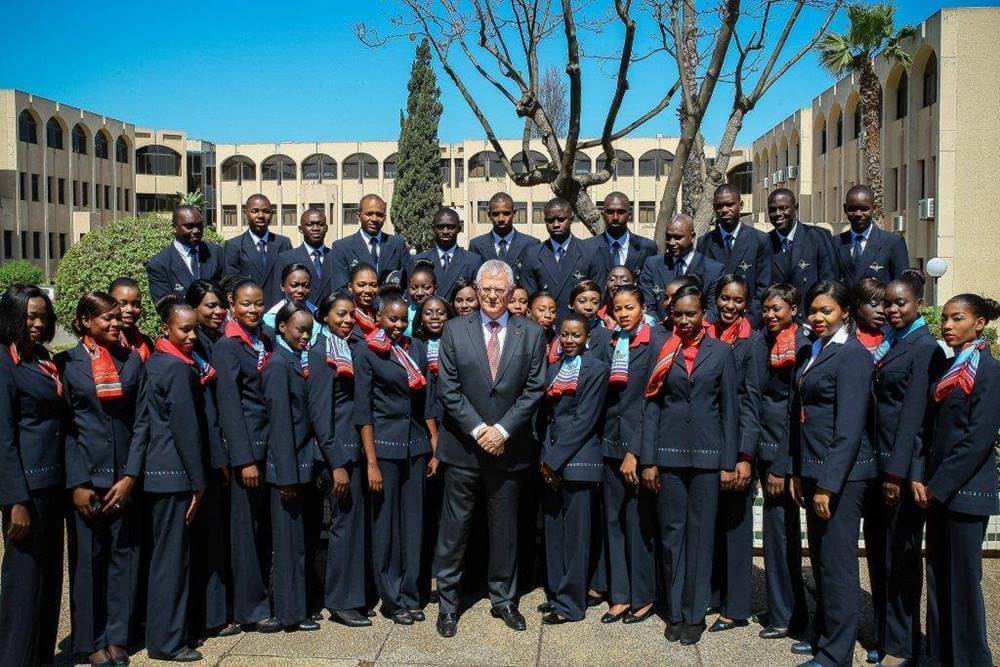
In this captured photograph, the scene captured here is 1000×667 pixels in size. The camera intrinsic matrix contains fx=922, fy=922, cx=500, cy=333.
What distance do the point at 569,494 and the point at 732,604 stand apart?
120 cm

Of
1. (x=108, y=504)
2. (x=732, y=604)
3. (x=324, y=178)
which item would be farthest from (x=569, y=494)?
(x=324, y=178)

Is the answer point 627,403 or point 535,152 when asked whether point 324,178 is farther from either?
point 627,403

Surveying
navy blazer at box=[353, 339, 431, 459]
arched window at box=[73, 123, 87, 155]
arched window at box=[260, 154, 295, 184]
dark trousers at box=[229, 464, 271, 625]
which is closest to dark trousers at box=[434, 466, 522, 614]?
navy blazer at box=[353, 339, 431, 459]

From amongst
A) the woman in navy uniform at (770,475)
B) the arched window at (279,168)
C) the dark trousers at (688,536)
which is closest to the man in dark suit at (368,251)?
the dark trousers at (688,536)

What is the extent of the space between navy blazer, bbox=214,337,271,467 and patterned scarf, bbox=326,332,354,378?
44 centimetres

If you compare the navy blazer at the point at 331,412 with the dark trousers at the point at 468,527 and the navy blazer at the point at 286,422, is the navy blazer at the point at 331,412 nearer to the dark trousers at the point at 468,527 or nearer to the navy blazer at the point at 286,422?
the navy blazer at the point at 286,422

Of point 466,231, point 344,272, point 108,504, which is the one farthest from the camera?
point 466,231

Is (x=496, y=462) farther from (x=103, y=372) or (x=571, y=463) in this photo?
(x=103, y=372)

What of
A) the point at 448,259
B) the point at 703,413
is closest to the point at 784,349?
the point at 703,413

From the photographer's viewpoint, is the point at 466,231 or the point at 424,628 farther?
the point at 466,231

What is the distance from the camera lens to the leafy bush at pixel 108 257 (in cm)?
1483

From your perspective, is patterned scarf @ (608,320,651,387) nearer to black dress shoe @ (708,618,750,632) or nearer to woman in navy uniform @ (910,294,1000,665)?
black dress shoe @ (708,618,750,632)

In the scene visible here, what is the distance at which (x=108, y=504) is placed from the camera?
16.8 ft

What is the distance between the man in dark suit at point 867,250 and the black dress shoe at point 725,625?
2.75 metres
